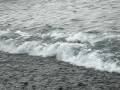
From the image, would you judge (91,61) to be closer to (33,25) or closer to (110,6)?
(33,25)

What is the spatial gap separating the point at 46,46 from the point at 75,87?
21.9ft

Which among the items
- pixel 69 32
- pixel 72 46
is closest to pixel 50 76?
pixel 72 46

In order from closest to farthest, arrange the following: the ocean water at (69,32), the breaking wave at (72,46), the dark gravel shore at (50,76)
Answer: the dark gravel shore at (50,76)
the breaking wave at (72,46)
the ocean water at (69,32)

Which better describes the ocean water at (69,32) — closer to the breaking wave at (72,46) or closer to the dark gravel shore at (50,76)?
the breaking wave at (72,46)

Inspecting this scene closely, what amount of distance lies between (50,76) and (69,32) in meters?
7.48

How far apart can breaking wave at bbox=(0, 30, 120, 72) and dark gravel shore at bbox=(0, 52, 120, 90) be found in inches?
37.4

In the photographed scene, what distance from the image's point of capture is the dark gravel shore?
1544 cm

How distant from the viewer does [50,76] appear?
16.7 m

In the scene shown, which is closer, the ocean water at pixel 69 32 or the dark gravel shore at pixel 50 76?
the dark gravel shore at pixel 50 76

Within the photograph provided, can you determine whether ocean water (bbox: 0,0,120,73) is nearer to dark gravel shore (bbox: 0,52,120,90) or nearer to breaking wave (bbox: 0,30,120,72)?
breaking wave (bbox: 0,30,120,72)

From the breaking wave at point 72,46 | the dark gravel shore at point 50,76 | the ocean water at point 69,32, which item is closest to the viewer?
the dark gravel shore at point 50,76

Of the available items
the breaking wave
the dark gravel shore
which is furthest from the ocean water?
the dark gravel shore

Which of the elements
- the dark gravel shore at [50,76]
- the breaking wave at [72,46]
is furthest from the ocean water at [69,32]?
the dark gravel shore at [50,76]

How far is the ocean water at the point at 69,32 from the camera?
19.1 metres
